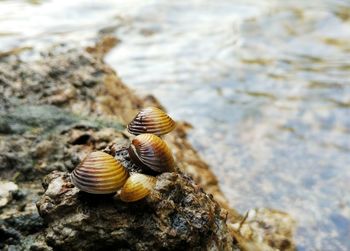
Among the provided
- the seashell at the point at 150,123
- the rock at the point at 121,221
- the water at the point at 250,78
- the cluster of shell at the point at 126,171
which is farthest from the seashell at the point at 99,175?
the water at the point at 250,78

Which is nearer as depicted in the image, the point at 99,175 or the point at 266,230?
the point at 99,175

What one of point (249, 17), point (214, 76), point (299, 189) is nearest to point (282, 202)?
point (299, 189)

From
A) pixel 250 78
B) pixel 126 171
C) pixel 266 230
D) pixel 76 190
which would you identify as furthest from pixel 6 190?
pixel 250 78

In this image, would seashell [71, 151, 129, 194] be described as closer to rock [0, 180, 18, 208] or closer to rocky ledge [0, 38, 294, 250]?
rocky ledge [0, 38, 294, 250]

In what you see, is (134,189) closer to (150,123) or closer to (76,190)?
(76,190)

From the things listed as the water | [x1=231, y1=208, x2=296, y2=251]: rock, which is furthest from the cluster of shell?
the water

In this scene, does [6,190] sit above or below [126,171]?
below

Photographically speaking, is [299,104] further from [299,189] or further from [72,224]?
[72,224]
